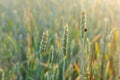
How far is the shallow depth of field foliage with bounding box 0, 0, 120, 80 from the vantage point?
42.7 inches

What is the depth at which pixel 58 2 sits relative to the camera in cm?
232

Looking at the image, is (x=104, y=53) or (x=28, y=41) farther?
(x=28, y=41)

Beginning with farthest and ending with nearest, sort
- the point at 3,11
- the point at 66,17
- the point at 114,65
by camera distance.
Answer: the point at 3,11, the point at 66,17, the point at 114,65

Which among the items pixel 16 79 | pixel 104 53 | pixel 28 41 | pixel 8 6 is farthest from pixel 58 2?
pixel 16 79

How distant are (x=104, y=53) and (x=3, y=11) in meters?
1.08

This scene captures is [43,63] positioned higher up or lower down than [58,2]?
lower down

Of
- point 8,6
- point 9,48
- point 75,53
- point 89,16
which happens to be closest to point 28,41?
point 9,48

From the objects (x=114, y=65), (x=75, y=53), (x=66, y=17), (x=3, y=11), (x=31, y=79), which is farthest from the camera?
(x=3, y=11)

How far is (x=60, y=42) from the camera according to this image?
1468 millimetres

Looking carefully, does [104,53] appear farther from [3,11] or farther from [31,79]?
[3,11]

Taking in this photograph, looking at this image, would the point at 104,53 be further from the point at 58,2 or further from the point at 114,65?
the point at 58,2

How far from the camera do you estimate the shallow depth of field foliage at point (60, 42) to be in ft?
3.56

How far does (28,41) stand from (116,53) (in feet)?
1.35

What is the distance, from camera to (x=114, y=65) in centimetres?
137
